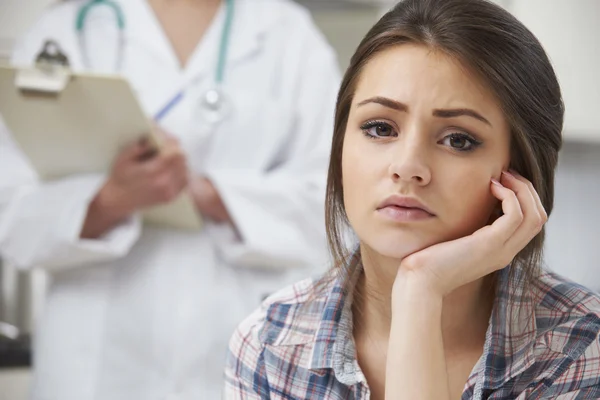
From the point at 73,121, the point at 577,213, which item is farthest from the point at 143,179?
the point at 577,213

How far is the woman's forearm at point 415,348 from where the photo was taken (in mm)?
806

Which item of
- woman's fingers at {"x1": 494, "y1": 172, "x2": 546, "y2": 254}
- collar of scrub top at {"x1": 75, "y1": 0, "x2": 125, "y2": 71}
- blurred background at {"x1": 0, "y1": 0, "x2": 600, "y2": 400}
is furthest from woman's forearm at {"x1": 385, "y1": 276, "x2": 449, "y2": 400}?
blurred background at {"x1": 0, "y1": 0, "x2": 600, "y2": 400}

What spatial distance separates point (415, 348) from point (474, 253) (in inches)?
4.8

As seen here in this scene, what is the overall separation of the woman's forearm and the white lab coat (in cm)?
62

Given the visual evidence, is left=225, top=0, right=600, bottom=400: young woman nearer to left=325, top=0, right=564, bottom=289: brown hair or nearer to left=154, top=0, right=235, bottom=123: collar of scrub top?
left=325, top=0, right=564, bottom=289: brown hair

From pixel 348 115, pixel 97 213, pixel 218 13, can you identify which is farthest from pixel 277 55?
pixel 348 115

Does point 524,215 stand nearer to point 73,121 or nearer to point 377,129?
point 377,129

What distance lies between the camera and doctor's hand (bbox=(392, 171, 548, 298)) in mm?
845

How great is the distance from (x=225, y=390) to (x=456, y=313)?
0.29 metres

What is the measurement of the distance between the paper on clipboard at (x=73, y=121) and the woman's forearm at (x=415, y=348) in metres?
0.59

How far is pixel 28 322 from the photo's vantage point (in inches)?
84.7

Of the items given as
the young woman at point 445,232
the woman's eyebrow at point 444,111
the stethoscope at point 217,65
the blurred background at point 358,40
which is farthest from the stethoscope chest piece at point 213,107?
the blurred background at point 358,40

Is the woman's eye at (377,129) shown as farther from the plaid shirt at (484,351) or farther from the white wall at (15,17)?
the white wall at (15,17)

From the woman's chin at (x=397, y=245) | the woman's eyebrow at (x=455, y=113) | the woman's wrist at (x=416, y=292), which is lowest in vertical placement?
the woman's wrist at (x=416, y=292)
